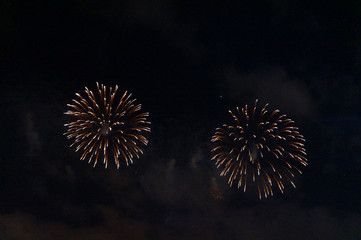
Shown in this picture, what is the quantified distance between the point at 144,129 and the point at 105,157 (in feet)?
14.7

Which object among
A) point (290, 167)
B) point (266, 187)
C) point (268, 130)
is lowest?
point (266, 187)

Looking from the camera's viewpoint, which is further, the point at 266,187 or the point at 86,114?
the point at 266,187

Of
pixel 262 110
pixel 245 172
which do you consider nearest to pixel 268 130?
pixel 262 110

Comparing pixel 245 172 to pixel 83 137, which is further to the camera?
pixel 245 172

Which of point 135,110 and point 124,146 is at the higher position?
point 135,110

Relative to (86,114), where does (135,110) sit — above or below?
above

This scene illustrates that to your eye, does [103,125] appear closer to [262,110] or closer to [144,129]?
[144,129]

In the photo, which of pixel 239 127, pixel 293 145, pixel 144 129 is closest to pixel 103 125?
pixel 144 129

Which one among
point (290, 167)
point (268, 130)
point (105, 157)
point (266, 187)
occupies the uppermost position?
point (268, 130)

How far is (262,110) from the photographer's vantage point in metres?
30.4

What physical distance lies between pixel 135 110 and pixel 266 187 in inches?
587

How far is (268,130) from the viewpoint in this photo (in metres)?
29.9

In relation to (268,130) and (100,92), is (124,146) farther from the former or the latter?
(268,130)

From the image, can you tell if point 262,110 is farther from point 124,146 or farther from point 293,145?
point 124,146
